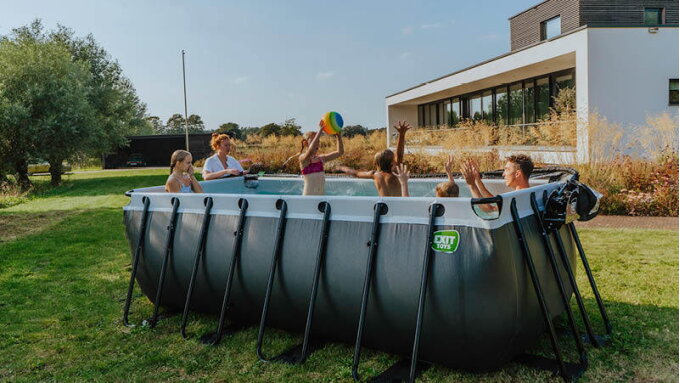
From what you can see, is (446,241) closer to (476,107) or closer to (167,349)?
(167,349)

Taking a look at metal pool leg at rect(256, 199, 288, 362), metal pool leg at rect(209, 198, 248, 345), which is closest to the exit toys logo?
metal pool leg at rect(256, 199, 288, 362)

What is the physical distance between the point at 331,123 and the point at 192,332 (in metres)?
2.31

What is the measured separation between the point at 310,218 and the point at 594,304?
309 cm

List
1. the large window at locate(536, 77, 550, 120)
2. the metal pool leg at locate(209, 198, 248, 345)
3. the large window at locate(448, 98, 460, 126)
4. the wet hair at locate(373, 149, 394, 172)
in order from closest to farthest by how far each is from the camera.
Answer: the metal pool leg at locate(209, 198, 248, 345) → the wet hair at locate(373, 149, 394, 172) → the large window at locate(536, 77, 550, 120) → the large window at locate(448, 98, 460, 126)

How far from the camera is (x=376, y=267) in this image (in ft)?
12.5

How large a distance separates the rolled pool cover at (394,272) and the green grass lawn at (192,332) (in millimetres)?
291

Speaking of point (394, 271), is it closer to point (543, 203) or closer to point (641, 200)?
point (543, 203)

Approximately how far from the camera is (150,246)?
5379mm

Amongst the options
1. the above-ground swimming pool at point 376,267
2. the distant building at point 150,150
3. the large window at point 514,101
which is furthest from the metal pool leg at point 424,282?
the distant building at point 150,150

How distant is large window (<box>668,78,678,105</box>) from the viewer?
1762cm

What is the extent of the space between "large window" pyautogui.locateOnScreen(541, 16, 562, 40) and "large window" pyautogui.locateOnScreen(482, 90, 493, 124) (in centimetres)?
407

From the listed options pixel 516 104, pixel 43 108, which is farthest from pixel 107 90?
pixel 516 104

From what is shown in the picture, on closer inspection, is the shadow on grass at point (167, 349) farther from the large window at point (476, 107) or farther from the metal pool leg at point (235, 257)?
the large window at point (476, 107)

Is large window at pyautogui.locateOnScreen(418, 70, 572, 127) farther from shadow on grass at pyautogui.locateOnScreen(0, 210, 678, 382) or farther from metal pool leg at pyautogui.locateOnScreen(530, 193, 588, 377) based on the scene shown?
metal pool leg at pyautogui.locateOnScreen(530, 193, 588, 377)
